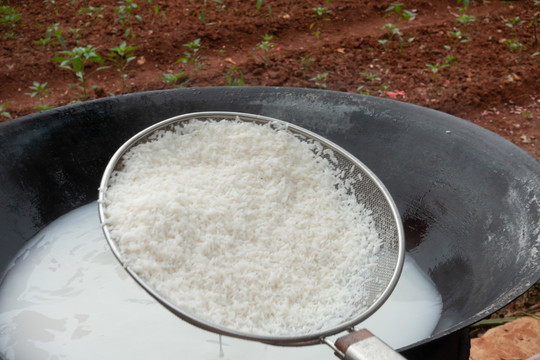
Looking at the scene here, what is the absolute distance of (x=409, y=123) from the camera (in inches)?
61.0

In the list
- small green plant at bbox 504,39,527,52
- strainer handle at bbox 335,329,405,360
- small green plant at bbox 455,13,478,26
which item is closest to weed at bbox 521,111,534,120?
small green plant at bbox 504,39,527,52

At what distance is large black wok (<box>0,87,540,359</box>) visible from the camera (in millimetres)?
1228

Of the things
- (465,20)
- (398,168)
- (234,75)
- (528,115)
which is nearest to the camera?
(398,168)

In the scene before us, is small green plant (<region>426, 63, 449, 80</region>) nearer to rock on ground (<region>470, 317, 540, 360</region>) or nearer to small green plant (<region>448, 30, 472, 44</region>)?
small green plant (<region>448, 30, 472, 44</region>)

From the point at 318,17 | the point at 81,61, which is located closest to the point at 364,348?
the point at 81,61

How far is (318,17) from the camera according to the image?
3.89 meters

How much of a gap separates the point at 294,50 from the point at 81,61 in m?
1.51

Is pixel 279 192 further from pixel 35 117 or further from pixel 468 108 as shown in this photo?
pixel 468 108

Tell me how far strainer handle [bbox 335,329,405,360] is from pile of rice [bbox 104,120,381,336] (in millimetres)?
197

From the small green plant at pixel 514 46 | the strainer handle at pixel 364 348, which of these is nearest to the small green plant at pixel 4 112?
the strainer handle at pixel 364 348

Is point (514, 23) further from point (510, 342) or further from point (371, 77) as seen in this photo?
point (510, 342)

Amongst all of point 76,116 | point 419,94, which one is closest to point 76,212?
point 76,116

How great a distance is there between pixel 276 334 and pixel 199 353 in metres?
0.26

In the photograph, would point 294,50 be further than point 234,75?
Yes
